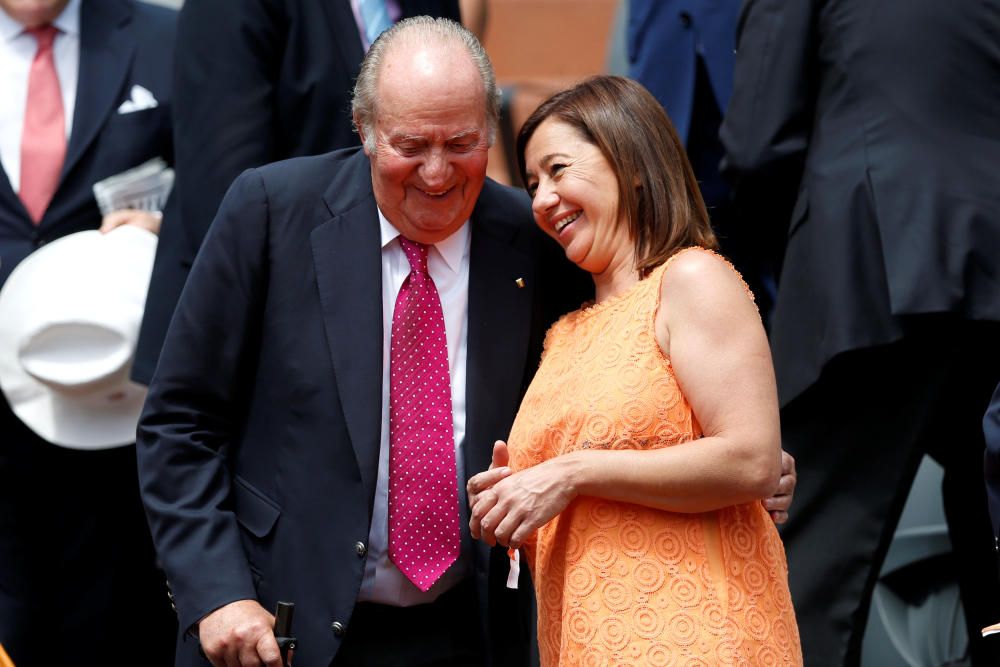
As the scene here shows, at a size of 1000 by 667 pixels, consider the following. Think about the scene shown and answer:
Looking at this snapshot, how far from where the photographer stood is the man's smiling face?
112 inches

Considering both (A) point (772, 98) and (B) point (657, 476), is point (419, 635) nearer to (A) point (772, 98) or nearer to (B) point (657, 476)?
(B) point (657, 476)

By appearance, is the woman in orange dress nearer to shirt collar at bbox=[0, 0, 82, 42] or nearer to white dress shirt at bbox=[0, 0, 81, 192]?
white dress shirt at bbox=[0, 0, 81, 192]

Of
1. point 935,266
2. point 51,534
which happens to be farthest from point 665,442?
point 51,534

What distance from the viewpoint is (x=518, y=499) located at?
258 centimetres

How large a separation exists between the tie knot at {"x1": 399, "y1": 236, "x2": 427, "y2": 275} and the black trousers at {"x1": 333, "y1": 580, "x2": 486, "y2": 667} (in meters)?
0.59

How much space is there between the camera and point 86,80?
4.22 m

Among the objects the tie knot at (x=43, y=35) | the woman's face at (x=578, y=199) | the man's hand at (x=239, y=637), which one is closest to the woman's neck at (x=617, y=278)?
the woman's face at (x=578, y=199)

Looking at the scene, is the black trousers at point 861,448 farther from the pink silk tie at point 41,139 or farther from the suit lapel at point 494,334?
the pink silk tie at point 41,139

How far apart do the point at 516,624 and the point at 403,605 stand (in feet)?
0.86

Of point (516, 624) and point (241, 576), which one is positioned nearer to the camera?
point (241, 576)

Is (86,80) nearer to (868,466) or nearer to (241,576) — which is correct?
(241,576)

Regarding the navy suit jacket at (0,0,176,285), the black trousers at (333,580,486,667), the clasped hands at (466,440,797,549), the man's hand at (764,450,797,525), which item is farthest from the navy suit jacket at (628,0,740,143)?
the clasped hands at (466,440,797,549)

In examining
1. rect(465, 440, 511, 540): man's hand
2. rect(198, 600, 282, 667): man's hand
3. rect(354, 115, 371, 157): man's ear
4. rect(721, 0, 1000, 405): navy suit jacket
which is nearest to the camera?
rect(465, 440, 511, 540): man's hand

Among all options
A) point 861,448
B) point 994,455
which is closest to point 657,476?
point 994,455
